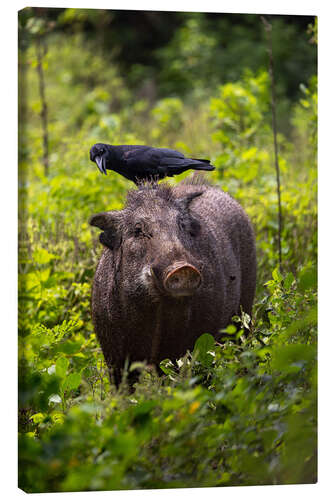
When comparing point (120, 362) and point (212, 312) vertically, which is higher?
point (212, 312)

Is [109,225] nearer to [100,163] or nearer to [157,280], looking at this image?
[100,163]

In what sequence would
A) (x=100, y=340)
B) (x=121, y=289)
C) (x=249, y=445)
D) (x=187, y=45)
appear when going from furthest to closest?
1. (x=187, y=45)
2. (x=100, y=340)
3. (x=121, y=289)
4. (x=249, y=445)

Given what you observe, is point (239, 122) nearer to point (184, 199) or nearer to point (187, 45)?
point (187, 45)

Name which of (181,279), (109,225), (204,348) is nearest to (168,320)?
(204,348)

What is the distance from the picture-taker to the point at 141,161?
4.61 m

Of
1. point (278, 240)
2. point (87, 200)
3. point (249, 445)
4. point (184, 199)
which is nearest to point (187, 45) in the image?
point (87, 200)

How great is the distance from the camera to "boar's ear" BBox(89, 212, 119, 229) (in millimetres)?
4547

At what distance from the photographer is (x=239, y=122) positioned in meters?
7.81

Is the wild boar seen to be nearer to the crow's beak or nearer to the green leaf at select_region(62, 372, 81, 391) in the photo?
the crow's beak

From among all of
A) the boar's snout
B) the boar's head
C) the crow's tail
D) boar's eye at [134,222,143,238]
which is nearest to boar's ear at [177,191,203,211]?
the boar's head

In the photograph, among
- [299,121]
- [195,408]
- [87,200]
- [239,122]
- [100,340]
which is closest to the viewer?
[195,408]

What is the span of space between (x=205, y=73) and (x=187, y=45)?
0.88 m

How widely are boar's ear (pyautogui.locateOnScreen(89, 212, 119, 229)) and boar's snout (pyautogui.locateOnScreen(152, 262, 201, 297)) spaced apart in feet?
2.77

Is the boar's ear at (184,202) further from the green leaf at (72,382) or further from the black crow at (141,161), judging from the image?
the green leaf at (72,382)
